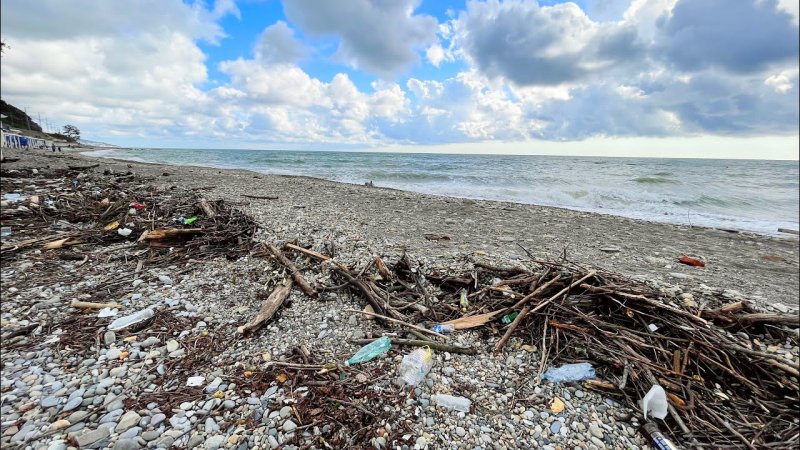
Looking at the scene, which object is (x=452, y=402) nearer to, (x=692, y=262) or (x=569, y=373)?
(x=569, y=373)

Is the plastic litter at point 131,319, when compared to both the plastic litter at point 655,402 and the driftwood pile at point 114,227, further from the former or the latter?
the plastic litter at point 655,402

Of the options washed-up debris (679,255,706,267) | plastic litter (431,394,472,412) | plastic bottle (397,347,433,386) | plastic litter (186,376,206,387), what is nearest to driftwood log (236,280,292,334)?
A: plastic litter (186,376,206,387)

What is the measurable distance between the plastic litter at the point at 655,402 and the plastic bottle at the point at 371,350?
1997 millimetres

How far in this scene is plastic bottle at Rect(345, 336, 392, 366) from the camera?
307 cm

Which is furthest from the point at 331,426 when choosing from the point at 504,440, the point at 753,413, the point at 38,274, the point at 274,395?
the point at 38,274

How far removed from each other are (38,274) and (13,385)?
2283 millimetres

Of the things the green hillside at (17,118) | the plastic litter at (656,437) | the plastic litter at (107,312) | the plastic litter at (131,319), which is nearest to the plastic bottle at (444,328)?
the plastic litter at (656,437)

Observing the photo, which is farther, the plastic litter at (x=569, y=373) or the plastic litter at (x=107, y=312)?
the plastic litter at (x=107, y=312)

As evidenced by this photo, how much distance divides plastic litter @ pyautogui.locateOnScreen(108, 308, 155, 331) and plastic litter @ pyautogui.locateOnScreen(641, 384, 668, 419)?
4.51 meters

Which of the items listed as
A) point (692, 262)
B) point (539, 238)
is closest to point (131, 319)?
point (539, 238)

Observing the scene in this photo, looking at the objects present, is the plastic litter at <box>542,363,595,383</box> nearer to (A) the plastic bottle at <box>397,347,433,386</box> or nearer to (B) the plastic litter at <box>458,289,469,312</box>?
(A) the plastic bottle at <box>397,347,433,386</box>

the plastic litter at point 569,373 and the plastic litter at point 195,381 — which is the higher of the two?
the plastic litter at point 569,373

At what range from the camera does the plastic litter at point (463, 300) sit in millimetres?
3867

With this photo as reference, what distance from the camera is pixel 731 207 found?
660 centimetres
